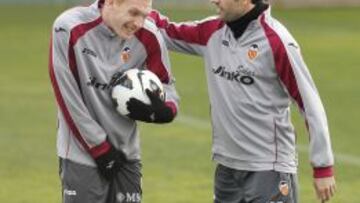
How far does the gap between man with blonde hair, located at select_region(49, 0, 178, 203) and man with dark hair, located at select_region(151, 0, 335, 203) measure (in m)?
0.37

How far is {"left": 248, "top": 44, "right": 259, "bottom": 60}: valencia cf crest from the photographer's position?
273 inches

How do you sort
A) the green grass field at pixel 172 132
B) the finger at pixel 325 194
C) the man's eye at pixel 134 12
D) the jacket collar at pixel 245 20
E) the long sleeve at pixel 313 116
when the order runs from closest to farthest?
the man's eye at pixel 134 12, the long sleeve at pixel 313 116, the finger at pixel 325 194, the jacket collar at pixel 245 20, the green grass field at pixel 172 132

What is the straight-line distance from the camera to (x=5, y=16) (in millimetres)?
35469

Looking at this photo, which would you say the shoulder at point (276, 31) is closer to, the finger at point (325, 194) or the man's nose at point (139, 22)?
the man's nose at point (139, 22)

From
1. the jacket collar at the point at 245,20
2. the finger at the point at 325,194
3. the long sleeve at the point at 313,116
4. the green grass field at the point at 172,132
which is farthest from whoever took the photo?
the green grass field at the point at 172,132

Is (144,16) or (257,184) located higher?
(144,16)

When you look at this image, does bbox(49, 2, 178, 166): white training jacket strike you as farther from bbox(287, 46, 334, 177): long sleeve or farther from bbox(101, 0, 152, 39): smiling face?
bbox(287, 46, 334, 177): long sleeve

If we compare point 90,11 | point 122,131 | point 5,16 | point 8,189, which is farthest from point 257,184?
point 5,16

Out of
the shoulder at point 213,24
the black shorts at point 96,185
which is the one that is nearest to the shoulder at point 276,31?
the shoulder at point 213,24

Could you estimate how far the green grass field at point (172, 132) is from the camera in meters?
11.2

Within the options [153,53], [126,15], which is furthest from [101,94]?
[126,15]

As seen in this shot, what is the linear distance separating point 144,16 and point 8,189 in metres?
4.90

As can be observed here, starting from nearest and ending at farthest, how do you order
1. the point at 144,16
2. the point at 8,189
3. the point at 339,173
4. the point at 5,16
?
the point at 144,16 → the point at 8,189 → the point at 339,173 → the point at 5,16

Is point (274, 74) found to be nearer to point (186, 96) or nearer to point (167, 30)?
point (167, 30)
